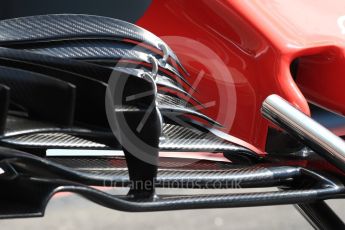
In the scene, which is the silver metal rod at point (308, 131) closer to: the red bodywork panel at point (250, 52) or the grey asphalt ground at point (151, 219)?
the red bodywork panel at point (250, 52)

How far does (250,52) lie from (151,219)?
661mm

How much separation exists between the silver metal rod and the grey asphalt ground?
77 centimetres

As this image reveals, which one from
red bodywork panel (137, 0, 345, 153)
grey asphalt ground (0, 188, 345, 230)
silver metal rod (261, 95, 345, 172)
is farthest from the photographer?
grey asphalt ground (0, 188, 345, 230)

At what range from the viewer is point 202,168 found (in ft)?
2.38

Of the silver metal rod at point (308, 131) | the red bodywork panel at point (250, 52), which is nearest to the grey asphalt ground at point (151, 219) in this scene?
the red bodywork panel at point (250, 52)

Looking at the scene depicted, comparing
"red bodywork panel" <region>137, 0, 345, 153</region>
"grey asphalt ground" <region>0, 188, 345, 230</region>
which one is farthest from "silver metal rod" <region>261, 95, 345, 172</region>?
"grey asphalt ground" <region>0, 188, 345, 230</region>

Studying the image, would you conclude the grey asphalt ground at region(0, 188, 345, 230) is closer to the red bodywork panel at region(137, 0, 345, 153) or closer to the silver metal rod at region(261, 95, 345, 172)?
the red bodywork panel at region(137, 0, 345, 153)

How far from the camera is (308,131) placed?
685 mm

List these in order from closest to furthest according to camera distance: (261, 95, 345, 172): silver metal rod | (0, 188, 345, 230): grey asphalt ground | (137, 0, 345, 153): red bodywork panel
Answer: (261, 95, 345, 172): silver metal rod, (137, 0, 345, 153): red bodywork panel, (0, 188, 345, 230): grey asphalt ground

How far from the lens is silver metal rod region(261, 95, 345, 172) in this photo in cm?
68

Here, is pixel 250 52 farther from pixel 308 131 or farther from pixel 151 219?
pixel 151 219

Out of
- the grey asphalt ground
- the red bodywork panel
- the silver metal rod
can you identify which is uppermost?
the red bodywork panel

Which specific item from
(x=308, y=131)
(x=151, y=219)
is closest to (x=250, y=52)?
(x=308, y=131)

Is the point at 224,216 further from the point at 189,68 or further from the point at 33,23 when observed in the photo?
the point at 33,23
